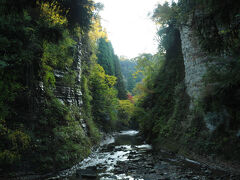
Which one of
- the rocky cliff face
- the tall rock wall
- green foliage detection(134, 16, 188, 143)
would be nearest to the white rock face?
green foliage detection(134, 16, 188, 143)

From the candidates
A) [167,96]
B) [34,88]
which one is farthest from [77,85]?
[167,96]

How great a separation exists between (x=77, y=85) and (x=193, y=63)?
843 centimetres

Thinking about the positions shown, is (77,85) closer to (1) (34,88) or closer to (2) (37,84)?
(2) (37,84)

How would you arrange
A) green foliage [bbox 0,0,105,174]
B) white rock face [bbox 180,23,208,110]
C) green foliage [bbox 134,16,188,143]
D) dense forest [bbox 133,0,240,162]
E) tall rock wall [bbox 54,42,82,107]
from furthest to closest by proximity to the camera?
green foliage [bbox 134,16,188,143] < tall rock wall [bbox 54,42,82,107] < white rock face [bbox 180,23,208,110] < green foliage [bbox 0,0,105,174] < dense forest [bbox 133,0,240,162]

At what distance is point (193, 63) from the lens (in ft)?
33.5

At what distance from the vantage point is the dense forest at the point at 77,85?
13.6ft

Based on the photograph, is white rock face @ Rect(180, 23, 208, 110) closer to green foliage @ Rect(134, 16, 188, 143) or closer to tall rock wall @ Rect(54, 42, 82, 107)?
green foliage @ Rect(134, 16, 188, 143)

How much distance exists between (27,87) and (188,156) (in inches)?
310

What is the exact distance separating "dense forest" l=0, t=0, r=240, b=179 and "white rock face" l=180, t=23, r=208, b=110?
0.19 ft

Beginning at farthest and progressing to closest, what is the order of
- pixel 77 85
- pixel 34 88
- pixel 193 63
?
pixel 77 85 → pixel 193 63 → pixel 34 88

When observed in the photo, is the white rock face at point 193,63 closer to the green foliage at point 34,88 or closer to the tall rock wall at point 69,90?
the green foliage at point 34,88

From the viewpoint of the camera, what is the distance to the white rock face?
31.4ft

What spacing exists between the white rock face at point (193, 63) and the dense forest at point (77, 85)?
0.06 metres

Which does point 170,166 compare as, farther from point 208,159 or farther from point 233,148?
point 233,148
